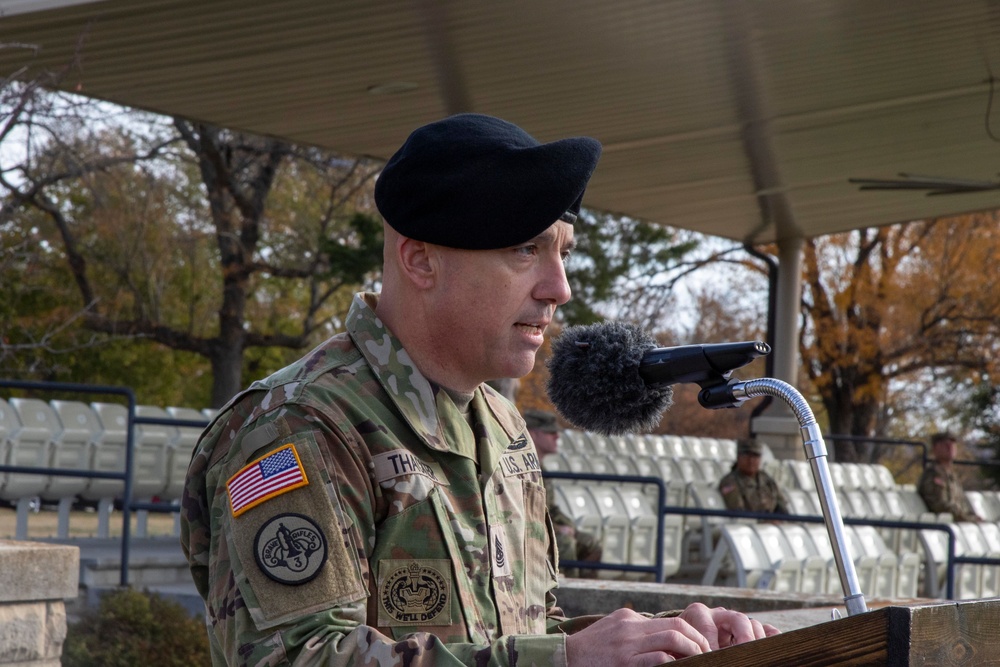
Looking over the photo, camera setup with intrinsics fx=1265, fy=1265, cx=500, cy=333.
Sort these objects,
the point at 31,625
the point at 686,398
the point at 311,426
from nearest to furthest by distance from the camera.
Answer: the point at 311,426 → the point at 31,625 → the point at 686,398

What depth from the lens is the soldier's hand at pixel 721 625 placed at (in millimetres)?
1744

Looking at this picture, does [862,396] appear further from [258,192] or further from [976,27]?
[976,27]

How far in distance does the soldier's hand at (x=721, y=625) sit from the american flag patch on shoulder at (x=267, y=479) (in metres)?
0.58

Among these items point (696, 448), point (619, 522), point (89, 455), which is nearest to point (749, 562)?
point (619, 522)

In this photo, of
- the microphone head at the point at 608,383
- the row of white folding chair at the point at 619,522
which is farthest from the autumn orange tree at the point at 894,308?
the microphone head at the point at 608,383

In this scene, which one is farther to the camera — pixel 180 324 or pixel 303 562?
pixel 180 324

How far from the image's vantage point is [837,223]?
1530cm

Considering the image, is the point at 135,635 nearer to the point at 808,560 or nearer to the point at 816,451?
the point at 808,560

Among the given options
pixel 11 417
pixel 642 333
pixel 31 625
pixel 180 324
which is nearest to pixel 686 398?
pixel 180 324

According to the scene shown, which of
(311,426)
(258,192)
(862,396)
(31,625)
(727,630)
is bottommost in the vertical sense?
(31,625)

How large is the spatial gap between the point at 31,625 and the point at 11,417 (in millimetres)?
8121

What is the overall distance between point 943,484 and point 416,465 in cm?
1488

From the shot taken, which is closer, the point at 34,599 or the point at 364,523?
the point at 364,523

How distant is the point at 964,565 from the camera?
13.1m
